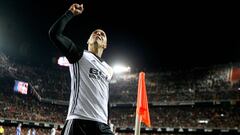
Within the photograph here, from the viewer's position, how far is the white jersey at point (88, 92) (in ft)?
10.5

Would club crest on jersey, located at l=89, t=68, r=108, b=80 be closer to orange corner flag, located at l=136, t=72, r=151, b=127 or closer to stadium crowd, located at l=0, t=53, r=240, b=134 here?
orange corner flag, located at l=136, t=72, r=151, b=127

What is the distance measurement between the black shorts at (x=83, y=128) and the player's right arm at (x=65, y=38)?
2.02ft

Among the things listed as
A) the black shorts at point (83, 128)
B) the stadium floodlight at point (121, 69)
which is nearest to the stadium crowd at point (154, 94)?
the stadium floodlight at point (121, 69)

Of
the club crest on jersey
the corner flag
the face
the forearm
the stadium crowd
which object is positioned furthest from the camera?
the stadium crowd

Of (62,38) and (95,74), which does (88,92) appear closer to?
(95,74)

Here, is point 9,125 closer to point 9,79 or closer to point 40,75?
point 9,79

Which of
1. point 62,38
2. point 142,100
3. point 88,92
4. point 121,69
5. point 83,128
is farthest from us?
point 121,69

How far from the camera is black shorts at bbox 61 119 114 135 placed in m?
3.14

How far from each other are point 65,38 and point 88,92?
0.59 m

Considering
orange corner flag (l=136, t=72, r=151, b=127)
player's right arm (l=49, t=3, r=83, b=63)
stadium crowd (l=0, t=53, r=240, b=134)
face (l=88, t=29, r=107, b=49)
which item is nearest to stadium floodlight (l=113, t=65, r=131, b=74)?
stadium crowd (l=0, t=53, r=240, b=134)

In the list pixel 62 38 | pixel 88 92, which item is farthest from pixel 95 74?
pixel 62 38

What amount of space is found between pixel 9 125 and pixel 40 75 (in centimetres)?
1258

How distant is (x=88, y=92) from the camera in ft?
10.7

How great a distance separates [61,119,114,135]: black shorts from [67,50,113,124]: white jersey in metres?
0.04
